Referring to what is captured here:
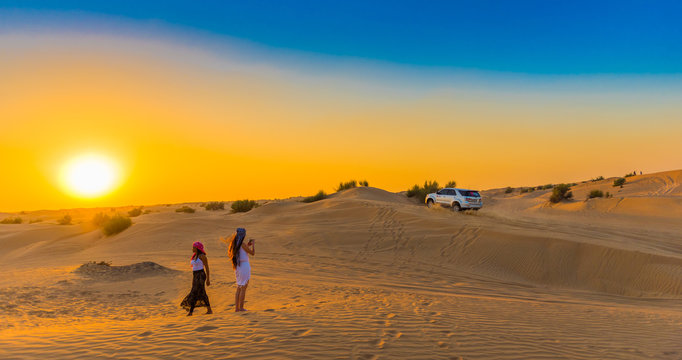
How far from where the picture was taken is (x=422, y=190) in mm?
41750

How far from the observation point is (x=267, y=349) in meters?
5.66

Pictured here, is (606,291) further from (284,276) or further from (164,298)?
(164,298)

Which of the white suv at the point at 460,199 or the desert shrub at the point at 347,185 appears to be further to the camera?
→ the desert shrub at the point at 347,185

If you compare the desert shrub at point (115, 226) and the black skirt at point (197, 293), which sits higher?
the desert shrub at point (115, 226)

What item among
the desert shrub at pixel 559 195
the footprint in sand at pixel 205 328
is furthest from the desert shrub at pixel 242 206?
the desert shrub at pixel 559 195

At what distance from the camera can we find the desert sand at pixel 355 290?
6.16m

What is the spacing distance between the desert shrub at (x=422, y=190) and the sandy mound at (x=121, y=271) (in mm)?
29507

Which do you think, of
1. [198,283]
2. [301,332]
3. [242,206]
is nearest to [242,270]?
[198,283]

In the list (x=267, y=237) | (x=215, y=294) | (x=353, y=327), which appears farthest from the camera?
(x=267, y=237)

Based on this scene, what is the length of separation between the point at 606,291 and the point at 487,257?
439 cm

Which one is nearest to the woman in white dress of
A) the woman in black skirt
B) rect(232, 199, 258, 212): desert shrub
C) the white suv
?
the woman in black skirt

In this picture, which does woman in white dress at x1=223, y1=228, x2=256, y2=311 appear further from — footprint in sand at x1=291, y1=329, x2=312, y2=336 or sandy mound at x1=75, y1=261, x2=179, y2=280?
sandy mound at x1=75, y1=261, x2=179, y2=280

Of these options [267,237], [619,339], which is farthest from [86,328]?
[267,237]

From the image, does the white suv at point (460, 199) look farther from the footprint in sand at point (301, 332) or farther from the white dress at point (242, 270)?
the footprint in sand at point (301, 332)
